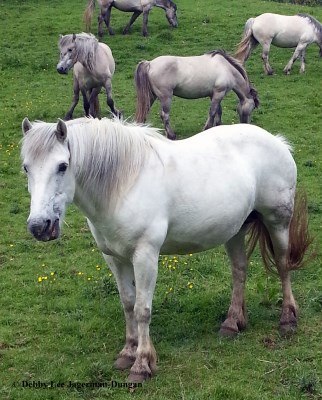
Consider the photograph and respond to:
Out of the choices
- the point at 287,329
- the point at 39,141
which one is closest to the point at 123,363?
the point at 287,329

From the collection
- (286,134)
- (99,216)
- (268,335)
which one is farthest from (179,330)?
(286,134)

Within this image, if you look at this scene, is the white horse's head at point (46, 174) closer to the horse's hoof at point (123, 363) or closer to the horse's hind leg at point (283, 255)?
the horse's hoof at point (123, 363)

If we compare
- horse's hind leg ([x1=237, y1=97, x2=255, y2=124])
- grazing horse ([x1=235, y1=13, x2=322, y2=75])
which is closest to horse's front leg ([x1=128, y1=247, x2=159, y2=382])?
horse's hind leg ([x1=237, y1=97, x2=255, y2=124])

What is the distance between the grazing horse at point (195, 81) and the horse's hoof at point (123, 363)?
24.8 ft

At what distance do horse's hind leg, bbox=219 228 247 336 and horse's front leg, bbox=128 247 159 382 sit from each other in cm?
94

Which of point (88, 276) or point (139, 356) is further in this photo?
point (88, 276)

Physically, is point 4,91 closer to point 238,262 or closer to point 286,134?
point 286,134

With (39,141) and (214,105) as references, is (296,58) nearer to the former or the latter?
(214,105)

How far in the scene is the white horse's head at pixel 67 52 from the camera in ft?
42.0

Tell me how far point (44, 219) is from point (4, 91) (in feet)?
41.9

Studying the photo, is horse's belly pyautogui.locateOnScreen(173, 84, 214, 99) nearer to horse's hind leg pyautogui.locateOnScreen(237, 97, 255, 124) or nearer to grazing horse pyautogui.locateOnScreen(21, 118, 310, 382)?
horse's hind leg pyautogui.locateOnScreen(237, 97, 255, 124)

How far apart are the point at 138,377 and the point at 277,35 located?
14288 millimetres

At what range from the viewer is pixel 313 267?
6.90 metres

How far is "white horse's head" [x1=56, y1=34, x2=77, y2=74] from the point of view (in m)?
12.8
